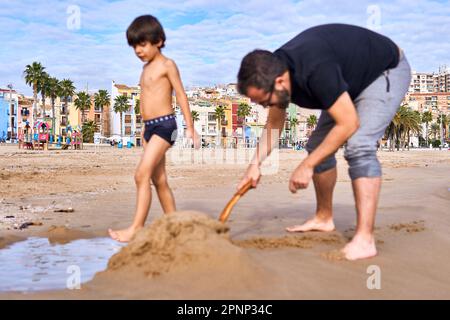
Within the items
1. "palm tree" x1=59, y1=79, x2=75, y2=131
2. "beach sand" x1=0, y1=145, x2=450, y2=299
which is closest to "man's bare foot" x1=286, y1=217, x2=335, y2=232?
"beach sand" x1=0, y1=145, x2=450, y2=299

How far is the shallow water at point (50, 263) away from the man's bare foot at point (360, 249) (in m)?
1.38

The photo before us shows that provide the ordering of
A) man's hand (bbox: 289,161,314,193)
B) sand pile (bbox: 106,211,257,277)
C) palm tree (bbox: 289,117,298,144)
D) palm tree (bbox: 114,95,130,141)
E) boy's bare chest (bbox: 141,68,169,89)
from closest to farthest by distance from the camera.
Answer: sand pile (bbox: 106,211,257,277)
man's hand (bbox: 289,161,314,193)
boy's bare chest (bbox: 141,68,169,89)
palm tree (bbox: 114,95,130,141)
palm tree (bbox: 289,117,298,144)

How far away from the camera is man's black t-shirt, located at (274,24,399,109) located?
2.88 m

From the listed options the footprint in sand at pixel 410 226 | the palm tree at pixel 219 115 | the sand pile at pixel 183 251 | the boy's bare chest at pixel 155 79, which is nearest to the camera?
the sand pile at pixel 183 251

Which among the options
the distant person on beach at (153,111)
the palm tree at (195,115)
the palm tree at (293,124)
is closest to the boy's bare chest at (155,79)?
the distant person on beach at (153,111)

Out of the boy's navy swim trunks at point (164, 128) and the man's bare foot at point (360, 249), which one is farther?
the boy's navy swim trunks at point (164, 128)

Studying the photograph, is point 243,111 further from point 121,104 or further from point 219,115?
point 121,104

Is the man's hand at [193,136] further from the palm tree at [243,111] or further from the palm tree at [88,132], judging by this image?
the palm tree at [243,111]

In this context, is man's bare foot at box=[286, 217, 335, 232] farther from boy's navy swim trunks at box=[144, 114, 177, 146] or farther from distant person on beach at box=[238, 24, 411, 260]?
boy's navy swim trunks at box=[144, 114, 177, 146]

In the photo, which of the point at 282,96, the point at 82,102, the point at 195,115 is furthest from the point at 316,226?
the point at 82,102

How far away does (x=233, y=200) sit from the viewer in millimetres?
3164

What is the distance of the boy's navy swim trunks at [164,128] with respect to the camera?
3.91 metres

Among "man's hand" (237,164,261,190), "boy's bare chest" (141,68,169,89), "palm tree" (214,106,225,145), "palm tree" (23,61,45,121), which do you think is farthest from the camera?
"palm tree" (214,106,225,145)

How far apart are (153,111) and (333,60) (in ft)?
5.11
